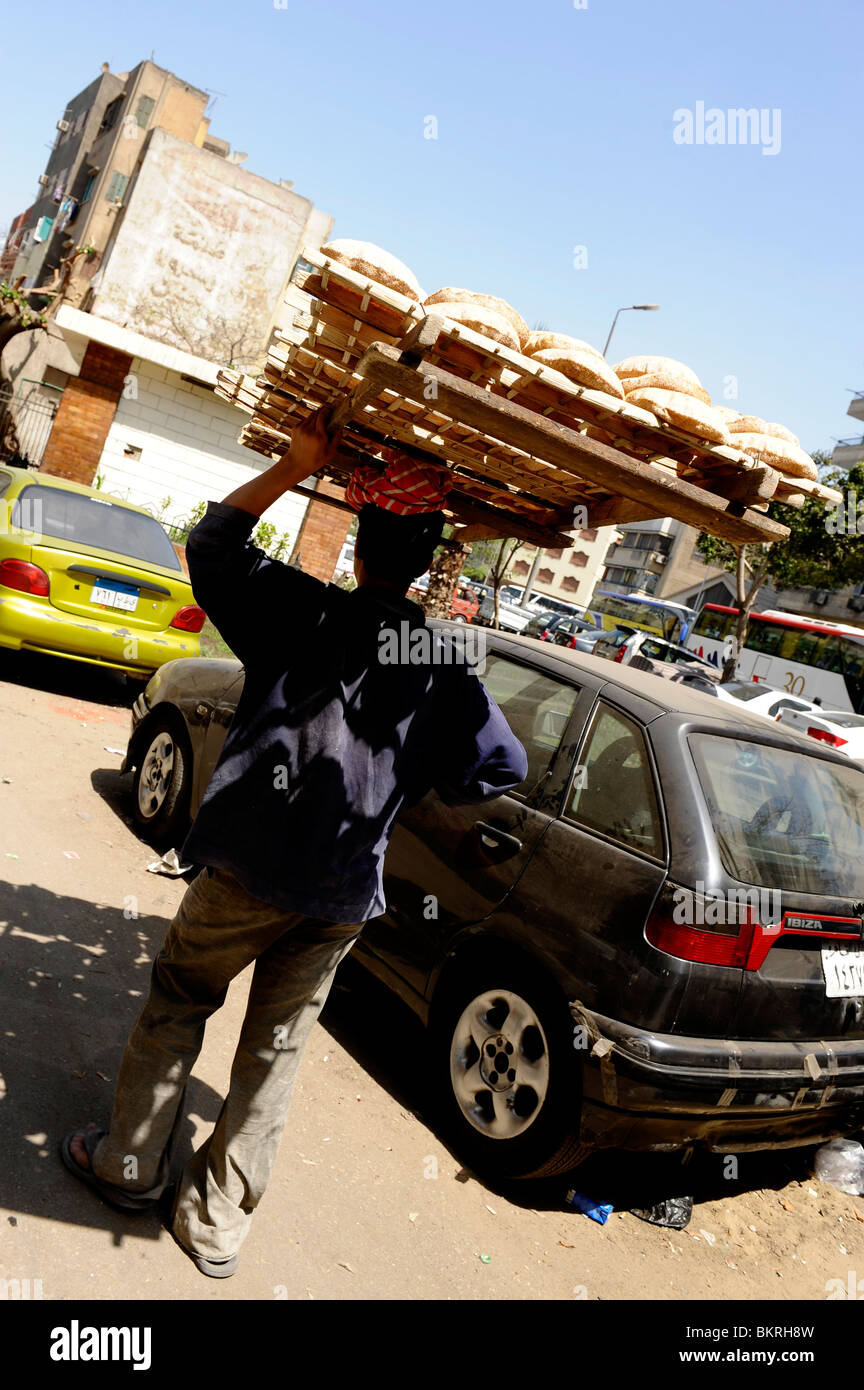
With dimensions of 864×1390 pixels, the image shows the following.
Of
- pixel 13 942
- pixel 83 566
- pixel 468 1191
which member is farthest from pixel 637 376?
pixel 83 566

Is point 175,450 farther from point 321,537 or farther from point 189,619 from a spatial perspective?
point 189,619

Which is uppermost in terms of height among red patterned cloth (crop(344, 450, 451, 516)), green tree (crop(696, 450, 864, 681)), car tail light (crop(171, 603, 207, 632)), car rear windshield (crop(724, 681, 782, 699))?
green tree (crop(696, 450, 864, 681))

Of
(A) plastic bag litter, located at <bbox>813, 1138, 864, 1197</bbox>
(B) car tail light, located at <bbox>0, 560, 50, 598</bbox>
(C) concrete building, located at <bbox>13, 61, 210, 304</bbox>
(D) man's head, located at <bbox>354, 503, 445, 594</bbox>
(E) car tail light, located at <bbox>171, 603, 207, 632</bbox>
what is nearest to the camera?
(D) man's head, located at <bbox>354, 503, 445, 594</bbox>

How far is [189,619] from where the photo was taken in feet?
24.6

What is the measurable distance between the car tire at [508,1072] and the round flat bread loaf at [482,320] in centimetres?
204

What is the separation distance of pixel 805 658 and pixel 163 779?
28345mm

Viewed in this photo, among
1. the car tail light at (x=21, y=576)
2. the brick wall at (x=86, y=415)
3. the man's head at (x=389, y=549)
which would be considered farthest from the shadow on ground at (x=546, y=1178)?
the brick wall at (x=86, y=415)

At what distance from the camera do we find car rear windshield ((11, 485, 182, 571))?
7.07 m

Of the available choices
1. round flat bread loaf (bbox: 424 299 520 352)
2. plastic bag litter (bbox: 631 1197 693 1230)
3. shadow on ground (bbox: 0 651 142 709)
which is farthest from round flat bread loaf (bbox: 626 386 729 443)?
shadow on ground (bbox: 0 651 142 709)

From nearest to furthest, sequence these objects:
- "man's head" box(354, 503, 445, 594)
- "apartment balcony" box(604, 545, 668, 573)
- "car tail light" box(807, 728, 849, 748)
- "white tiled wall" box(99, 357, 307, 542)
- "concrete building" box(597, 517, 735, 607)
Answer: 1. "man's head" box(354, 503, 445, 594)
2. "car tail light" box(807, 728, 849, 748)
3. "white tiled wall" box(99, 357, 307, 542)
4. "concrete building" box(597, 517, 735, 607)
5. "apartment balcony" box(604, 545, 668, 573)

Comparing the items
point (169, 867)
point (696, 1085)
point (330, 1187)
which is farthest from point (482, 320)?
point (169, 867)

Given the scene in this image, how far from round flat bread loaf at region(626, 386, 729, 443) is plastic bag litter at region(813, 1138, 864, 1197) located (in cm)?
332

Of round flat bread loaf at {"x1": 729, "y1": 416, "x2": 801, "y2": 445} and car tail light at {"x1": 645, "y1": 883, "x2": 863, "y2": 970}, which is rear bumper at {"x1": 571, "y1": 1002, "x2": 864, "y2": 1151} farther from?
Answer: round flat bread loaf at {"x1": 729, "y1": 416, "x2": 801, "y2": 445}
